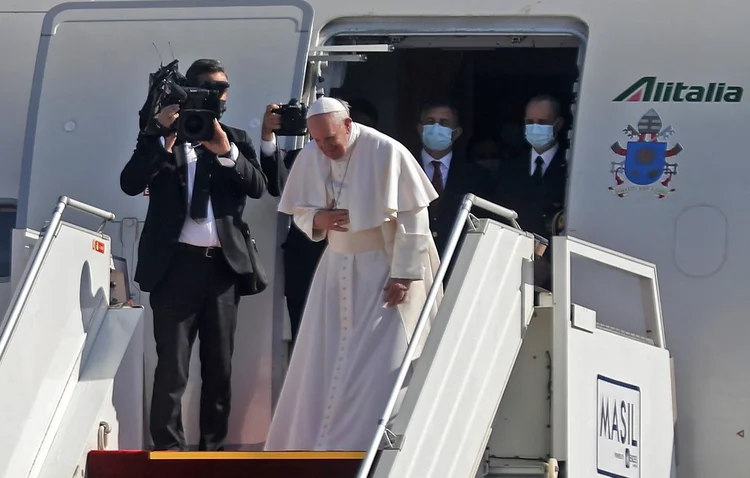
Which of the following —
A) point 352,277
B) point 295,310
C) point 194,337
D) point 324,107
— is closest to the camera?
point 324,107

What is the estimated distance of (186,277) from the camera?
658 centimetres

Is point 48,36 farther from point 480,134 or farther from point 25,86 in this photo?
point 480,134

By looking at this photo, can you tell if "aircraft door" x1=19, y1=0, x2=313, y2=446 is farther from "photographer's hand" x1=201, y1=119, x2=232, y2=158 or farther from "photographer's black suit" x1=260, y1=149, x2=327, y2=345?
"photographer's hand" x1=201, y1=119, x2=232, y2=158

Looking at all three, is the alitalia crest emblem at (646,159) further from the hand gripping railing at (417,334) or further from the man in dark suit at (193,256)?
the man in dark suit at (193,256)

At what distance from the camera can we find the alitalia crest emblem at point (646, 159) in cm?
741

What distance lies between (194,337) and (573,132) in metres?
2.45

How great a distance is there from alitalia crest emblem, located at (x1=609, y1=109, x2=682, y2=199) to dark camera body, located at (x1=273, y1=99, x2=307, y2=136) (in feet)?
5.77

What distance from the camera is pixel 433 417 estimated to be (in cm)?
536

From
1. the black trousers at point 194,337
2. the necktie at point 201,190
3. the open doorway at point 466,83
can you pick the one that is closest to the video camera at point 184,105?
the necktie at point 201,190

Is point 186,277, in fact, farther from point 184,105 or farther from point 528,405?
point 528,405

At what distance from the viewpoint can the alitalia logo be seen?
24.5ft

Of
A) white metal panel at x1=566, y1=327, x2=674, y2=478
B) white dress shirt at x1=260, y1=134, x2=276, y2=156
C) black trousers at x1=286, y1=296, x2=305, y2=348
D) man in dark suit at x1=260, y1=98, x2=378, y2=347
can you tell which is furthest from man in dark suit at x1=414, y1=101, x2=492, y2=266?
white metal panel at x1=566, y1=327, x2=674, y2=478

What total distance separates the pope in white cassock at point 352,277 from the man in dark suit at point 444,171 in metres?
1.28

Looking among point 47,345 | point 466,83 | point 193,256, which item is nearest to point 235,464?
point 47,345
